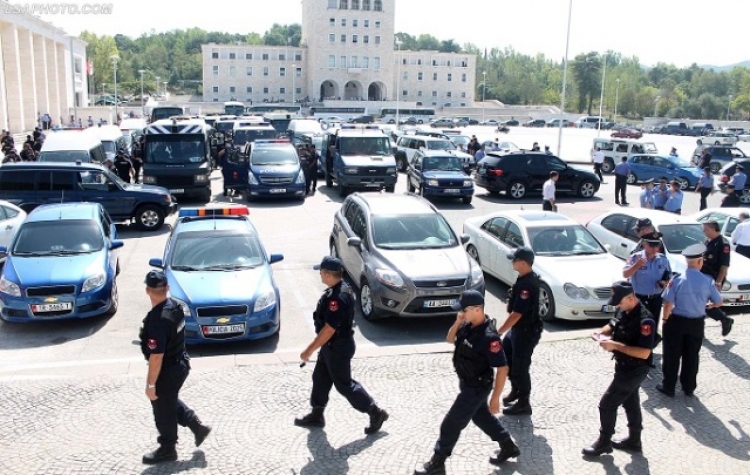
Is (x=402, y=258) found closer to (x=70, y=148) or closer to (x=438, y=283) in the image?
(x=438, y=283)

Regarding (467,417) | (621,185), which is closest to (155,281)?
(467,417)

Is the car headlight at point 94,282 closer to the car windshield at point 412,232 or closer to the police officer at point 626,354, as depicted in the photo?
the car windshield at point 412,232

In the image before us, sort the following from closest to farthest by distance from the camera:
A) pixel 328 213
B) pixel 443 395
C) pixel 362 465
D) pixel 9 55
→ pixel 362 465
pixel 443 395
pixel 328 213
pixel 9 55

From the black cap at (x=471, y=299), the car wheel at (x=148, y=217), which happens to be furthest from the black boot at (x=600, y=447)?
the car wheel at (x=148, y=217)

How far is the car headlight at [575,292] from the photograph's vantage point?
10.0 meters

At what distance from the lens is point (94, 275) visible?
10.1 m

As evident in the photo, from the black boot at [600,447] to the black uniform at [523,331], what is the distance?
2.92ft

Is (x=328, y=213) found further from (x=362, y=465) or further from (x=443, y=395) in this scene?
(x=362, y=465)

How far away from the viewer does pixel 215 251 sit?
32.9 ft

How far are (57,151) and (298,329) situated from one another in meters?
15.1

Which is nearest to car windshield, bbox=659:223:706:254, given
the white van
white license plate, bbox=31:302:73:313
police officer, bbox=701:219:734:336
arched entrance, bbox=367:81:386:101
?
police officer, bbox=701:219:734:336

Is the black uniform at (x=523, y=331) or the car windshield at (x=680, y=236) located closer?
the black uniform at (x=523, y=331)

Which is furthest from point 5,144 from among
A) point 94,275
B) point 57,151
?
point 94,275

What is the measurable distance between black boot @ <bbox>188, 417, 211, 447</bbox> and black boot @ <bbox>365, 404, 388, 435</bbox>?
1.48 metres
